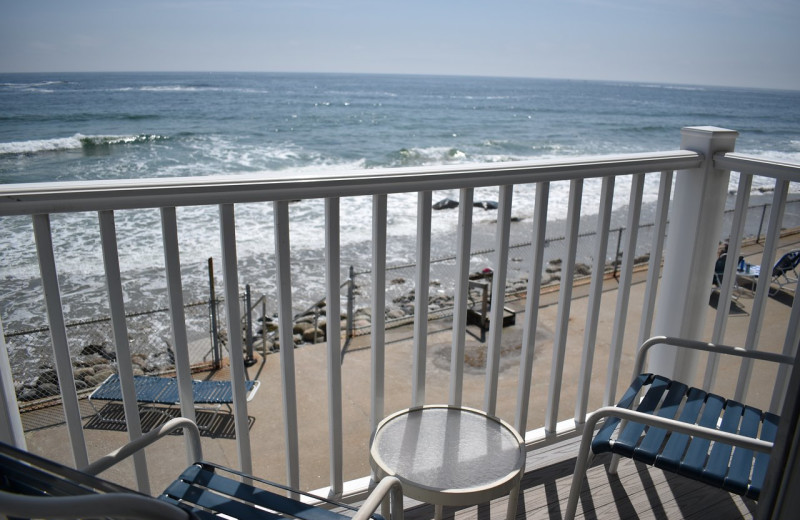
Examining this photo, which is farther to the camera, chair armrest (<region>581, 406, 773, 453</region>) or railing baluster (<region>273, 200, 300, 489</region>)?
railing baluster (<region>273, 200, 300, 489</region>)

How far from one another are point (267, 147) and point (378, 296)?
22.5 metres

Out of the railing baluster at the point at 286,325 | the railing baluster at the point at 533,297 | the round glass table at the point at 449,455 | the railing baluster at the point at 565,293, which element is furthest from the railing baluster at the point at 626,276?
the railing baluster at the point at 286,325

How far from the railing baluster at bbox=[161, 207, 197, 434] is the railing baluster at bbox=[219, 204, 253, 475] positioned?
11cm

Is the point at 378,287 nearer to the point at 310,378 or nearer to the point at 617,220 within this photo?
the point at 310,378

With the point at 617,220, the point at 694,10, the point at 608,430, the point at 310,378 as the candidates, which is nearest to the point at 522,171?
the point at 608,430

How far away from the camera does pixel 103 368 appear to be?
7.35 metres

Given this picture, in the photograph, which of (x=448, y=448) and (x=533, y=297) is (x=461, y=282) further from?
(x=448, y=448)

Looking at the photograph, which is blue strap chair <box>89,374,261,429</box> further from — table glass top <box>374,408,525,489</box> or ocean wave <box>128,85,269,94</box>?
ocean wave <box>128,85,269,94</box>

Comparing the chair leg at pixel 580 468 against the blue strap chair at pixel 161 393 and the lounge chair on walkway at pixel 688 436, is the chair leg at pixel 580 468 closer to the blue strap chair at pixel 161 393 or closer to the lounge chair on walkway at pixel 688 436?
the lounge chair on walkway at pixel 688 436

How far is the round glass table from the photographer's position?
4.83 ft

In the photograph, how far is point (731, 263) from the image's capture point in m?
2.13

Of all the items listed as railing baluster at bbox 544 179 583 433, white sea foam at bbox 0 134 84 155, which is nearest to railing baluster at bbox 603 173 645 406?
railing baluster at bbox 544 179 583 433

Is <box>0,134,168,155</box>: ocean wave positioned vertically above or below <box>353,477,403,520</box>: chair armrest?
below

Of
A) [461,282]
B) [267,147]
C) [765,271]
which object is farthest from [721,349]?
[267,147]
